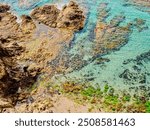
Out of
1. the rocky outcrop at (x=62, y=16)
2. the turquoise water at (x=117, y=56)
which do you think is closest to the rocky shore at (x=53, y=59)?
the rocky outcrop at (x=62, y=16)

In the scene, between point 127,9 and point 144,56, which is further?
point 127,9

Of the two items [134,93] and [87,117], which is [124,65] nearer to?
[134,93]

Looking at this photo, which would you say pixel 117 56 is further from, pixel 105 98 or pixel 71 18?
pixel 71 18

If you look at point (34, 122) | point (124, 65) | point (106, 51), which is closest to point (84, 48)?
point (106, 51)

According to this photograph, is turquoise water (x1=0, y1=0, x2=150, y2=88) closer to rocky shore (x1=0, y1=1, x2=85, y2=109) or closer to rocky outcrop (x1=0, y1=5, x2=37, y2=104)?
rocky shore (x1=0, y1=1, x2=85, y2=109)

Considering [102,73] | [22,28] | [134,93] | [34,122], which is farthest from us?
[22,28]

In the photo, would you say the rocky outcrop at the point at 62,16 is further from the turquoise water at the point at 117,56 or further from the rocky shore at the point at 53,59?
the turquoise water at the point at 117,56

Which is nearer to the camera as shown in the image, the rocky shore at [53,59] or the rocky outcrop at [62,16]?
the rocky shore at [53,59]
